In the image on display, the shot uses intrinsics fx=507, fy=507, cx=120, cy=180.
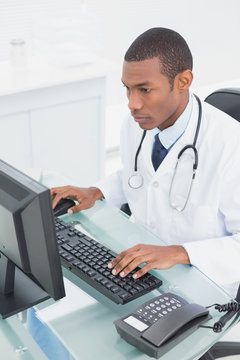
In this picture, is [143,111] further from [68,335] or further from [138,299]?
[68,335]

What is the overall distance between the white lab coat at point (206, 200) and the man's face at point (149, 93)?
0.12 meters

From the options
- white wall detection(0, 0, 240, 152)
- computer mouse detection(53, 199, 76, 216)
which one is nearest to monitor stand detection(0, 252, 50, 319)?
computer mouse detection(53, 199, 76, 216)

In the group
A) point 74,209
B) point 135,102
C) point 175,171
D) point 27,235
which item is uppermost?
point 135,102

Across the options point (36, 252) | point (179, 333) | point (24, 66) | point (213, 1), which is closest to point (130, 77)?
point (36, 252)

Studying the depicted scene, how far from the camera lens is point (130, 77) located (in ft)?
4.54

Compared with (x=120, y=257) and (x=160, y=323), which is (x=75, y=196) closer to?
(x=120, y=257)

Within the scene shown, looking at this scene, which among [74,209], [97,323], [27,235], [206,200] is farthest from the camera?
[74,209]

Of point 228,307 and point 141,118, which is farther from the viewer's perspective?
point 141,118

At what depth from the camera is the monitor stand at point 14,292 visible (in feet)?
3.71

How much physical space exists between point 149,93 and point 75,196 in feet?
1.42

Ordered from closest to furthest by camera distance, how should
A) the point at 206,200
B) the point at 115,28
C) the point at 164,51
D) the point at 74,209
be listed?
the point at 164,51, the point at 206,200, the point at 74,209, the point at 115,28

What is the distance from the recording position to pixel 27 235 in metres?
1.00

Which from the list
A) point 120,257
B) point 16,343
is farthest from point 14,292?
point 120,257

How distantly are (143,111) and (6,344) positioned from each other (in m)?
0.72
